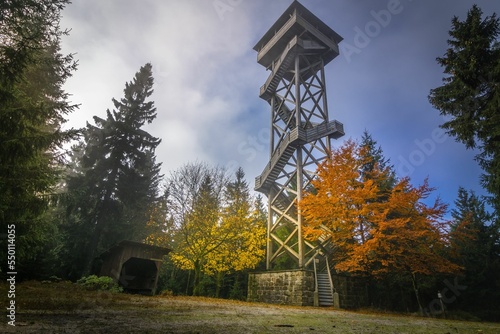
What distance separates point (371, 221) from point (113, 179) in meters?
20.1

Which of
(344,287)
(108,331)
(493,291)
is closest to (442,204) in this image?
(344,287)

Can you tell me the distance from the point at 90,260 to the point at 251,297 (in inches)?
490

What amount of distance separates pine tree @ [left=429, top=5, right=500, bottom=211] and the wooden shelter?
1767 cm

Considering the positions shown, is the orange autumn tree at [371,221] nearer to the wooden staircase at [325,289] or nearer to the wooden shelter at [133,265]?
the wooden staircase at [325,289]

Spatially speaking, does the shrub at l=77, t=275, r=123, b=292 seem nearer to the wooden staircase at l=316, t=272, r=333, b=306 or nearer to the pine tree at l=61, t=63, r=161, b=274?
the pine tree at l=61, t=63, r=161, b=274

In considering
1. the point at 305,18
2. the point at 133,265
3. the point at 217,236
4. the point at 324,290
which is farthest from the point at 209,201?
the point at 305,18

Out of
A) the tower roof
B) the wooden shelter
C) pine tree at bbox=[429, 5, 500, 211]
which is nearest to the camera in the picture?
pine tree at bbox=[429, 5, 500, 211]

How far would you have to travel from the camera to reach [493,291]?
66.1ft

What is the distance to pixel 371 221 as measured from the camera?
44.0 feet

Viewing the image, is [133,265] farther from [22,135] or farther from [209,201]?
[22,135]

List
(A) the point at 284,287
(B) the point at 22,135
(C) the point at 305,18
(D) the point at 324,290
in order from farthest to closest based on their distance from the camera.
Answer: (C) the point at 305,18, (A) the point at 284,287, (D) the point at 324,290, (B) the point at 22,135

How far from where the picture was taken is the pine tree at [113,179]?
19969 mm

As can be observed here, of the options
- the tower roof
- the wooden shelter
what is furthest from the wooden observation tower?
A: the wooden shelter

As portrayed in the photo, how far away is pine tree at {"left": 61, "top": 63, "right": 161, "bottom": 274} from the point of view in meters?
20.0
